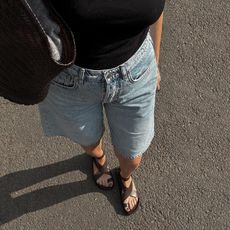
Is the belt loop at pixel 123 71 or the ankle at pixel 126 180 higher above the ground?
the belt loop at pixel 123 71

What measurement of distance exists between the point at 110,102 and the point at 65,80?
223mm

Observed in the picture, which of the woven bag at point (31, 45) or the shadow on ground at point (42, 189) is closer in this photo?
the woven bag at point (31, 45)

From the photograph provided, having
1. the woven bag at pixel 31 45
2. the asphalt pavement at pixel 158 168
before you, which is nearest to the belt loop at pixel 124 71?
the woven bag at pixel 31 45

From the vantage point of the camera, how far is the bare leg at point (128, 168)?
2.14 metres

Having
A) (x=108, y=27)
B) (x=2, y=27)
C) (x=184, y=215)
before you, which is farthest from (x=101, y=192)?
(x=2, y=27)

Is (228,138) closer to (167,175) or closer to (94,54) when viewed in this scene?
(167,175)

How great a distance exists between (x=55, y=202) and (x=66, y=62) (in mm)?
1526

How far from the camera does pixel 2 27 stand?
1.07 m

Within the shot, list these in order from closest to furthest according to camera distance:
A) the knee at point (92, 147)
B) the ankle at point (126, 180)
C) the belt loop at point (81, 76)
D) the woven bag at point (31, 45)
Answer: the woven bag at point (31, 45), the belt loop at point (81, 76), the knee at point (92, 147), the ankle at point (126, 180)

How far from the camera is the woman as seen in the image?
Result: 1.26 metres

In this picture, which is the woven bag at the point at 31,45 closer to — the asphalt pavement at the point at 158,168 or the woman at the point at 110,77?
the woman at the point at 110,77

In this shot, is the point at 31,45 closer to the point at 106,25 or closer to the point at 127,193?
the point at 106,25

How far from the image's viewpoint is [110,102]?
64.5 inches

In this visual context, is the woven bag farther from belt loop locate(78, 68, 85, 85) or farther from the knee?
the knee
